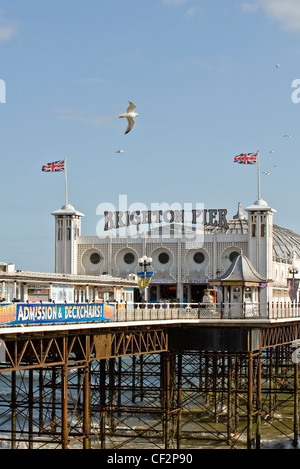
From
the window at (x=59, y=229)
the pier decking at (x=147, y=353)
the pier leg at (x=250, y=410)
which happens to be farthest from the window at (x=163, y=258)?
the pier leg at (x=250, y=410)

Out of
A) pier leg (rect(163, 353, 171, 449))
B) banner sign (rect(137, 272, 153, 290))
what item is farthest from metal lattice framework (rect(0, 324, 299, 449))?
banner sign (rect(137, 272, 153, 290))

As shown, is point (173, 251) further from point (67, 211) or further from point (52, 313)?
point (52, 313)

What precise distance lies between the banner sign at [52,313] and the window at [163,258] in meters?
45.0

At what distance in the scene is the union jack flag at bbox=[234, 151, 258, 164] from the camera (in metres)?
85.4

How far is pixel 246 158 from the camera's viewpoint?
85.8m

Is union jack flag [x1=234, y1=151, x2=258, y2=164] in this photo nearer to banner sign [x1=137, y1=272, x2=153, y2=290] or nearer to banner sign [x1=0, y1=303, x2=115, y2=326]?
banner sign [x1=137, y1=272, x2=153, y2=290]

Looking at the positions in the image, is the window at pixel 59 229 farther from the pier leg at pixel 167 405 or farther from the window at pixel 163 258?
the pier leg at pixel 167 405

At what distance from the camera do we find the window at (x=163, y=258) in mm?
89062

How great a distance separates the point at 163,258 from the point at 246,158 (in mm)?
12943

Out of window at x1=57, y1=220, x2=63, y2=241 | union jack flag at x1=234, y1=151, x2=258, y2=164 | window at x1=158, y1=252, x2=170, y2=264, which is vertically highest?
union jack flag at x1=234, y1=151, x2=258, y2=164

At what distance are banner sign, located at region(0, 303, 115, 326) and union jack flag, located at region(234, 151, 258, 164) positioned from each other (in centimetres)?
4383

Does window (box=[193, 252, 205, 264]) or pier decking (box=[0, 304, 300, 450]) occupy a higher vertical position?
window (box=[193, 252, 205, 264])

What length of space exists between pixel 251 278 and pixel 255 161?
28.0m
